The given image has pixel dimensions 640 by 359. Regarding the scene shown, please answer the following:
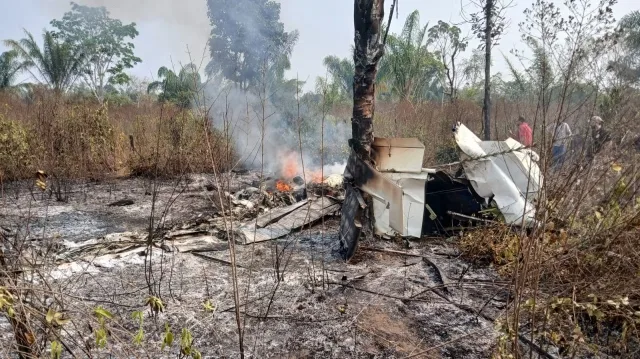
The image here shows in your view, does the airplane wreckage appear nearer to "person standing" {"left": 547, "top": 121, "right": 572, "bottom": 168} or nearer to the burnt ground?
the burnt ground

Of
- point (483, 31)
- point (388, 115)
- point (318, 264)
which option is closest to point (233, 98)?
point (388, 115)

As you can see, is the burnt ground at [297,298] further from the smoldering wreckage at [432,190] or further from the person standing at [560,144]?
the person standing at [560,144]

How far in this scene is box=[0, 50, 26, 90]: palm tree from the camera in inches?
1012

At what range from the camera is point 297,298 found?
12.6 ft

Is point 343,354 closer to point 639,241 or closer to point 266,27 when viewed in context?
point 639,241

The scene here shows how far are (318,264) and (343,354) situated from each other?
191 centimetres

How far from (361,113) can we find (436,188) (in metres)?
1.62

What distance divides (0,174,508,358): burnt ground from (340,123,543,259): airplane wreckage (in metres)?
0.35

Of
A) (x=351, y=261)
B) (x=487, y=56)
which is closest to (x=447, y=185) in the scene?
(x=351, y=261)

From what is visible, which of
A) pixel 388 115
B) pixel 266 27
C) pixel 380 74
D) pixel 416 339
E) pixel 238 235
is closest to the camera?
pixel 416 339

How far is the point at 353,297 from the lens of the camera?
12.8 ft

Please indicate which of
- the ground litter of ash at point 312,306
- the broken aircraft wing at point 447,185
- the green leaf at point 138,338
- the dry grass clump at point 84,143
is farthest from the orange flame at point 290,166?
the green leaf at point 138,338

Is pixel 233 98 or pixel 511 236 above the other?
pixel 233 98

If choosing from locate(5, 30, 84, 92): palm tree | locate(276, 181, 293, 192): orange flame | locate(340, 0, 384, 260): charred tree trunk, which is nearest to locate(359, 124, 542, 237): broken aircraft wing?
locate(340, 0, 384, 260): charred tree trunk
